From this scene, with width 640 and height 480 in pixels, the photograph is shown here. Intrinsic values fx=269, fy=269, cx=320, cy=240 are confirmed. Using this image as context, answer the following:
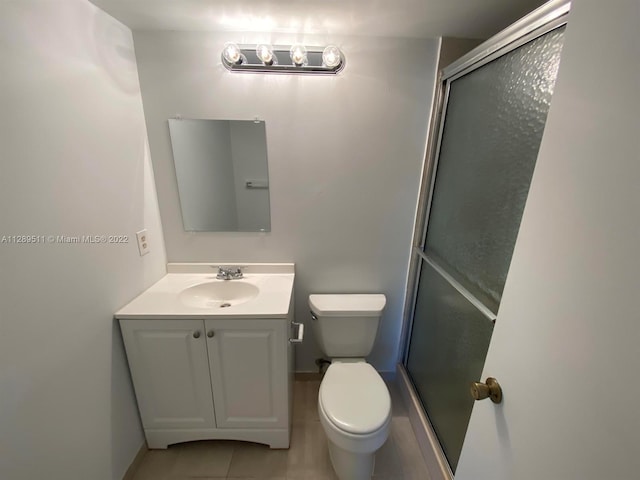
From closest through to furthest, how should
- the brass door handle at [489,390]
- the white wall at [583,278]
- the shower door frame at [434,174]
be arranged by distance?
the white wall at [583,278] → the brass door handle at [489,390] → the shower door frame at [434,174]

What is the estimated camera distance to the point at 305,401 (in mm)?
1720

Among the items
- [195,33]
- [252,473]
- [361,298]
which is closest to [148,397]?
[252,473]

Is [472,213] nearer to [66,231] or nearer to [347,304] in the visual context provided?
[347,304]

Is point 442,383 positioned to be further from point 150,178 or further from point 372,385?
point 150,178

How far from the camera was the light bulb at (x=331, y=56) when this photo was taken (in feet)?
4.12

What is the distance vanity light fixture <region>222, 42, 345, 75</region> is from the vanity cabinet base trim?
1806mm

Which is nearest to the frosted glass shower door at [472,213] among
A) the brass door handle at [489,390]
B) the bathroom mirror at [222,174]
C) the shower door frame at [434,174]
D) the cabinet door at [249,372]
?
the shower door frame at [434,174]

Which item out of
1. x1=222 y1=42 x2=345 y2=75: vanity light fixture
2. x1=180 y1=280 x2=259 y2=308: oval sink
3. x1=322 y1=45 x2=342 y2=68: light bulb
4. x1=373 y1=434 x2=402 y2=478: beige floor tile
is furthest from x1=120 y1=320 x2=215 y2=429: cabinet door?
x1=322 y1=45 x2=342 y2=68: light bulb

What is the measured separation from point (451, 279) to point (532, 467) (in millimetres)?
739

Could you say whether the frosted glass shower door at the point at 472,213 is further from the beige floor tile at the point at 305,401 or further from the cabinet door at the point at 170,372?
the cabinet door at the point at 170,372

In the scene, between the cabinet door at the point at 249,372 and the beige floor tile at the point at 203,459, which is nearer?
the cabinet door at the point at 249,372

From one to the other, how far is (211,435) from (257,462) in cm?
27

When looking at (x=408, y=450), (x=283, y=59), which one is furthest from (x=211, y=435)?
(x=283, y=59)

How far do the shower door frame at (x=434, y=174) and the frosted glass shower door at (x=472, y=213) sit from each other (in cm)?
2
